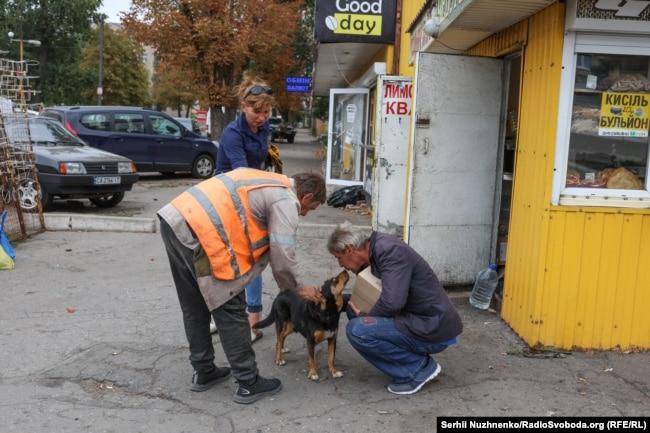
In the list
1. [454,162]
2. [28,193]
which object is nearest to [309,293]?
[454,162]

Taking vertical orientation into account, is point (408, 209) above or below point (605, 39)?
below

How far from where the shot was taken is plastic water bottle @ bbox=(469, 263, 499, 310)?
5.67m

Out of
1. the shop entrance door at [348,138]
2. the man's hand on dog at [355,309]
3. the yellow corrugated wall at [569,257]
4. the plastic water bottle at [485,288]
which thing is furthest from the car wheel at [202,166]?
the man's hand on dog at [355,309]

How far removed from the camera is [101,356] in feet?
15.1

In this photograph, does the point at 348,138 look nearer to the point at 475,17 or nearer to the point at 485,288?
the point at 485,288

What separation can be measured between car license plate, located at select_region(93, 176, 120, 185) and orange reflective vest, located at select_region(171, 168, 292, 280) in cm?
745

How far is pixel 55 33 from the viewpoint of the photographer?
4634 cm

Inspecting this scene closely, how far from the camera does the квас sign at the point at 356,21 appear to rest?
9.78 metres

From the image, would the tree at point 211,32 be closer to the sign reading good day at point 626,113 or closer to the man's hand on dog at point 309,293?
the sign reading good day at point 626,113

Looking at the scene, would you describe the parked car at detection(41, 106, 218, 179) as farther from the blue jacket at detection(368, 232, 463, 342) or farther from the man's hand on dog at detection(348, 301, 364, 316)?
the blue jacket at detection(368, 232, 463, 342)

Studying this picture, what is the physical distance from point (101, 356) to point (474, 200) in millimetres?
3553

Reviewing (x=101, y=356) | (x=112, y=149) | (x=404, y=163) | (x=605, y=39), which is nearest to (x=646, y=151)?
(x=605, y=39)

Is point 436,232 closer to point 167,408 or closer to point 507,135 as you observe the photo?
point 507,135

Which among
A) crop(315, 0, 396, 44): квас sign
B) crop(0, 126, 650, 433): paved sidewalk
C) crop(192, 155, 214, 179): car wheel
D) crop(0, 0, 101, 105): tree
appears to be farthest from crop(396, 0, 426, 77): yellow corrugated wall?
crop(0, 0, 101, 105): tree
